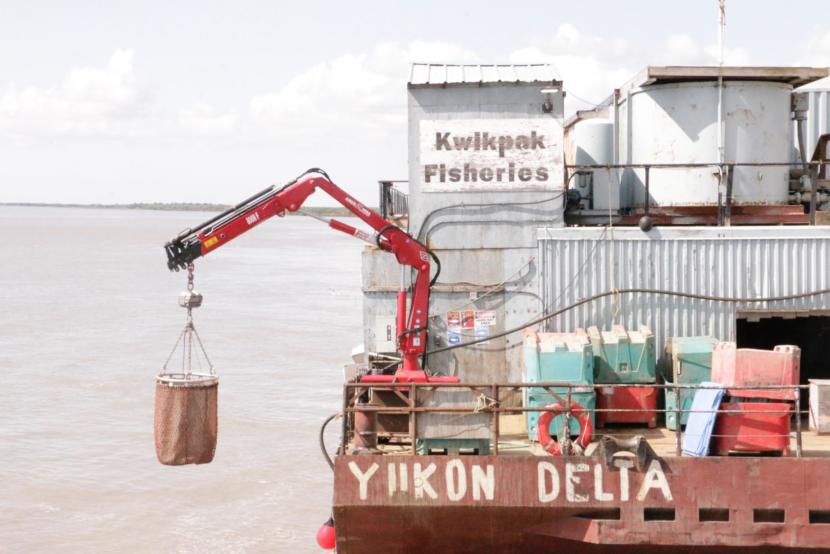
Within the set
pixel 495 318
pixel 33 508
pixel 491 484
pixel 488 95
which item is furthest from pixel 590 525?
pixel 33 508

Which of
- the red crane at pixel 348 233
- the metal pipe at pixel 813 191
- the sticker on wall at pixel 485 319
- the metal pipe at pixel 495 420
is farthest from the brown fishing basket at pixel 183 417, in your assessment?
the metal pipe at pixel 813 191

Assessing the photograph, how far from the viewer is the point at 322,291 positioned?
66.9m

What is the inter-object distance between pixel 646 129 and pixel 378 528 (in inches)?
350

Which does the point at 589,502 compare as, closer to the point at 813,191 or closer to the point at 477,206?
the point at 477,206

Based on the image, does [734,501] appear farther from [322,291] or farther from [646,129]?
[322,291]

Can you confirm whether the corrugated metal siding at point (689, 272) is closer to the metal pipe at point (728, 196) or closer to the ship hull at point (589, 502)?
the metal pipe at point (728, 196)

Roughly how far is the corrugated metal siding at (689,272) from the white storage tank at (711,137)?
1287mm

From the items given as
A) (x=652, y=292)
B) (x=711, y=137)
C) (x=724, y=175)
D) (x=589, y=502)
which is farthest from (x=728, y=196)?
(x=589, y=502)

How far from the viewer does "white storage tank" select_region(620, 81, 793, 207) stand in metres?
17.7

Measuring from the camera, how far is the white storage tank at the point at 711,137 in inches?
697

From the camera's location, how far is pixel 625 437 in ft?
46.6

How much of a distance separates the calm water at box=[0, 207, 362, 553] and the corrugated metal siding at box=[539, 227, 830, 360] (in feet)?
24.2

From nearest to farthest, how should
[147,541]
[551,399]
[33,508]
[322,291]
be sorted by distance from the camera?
1. [551,399]
2. [147,541]
3. [33,508]
4. [322,291]

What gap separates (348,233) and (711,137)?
6.49m
